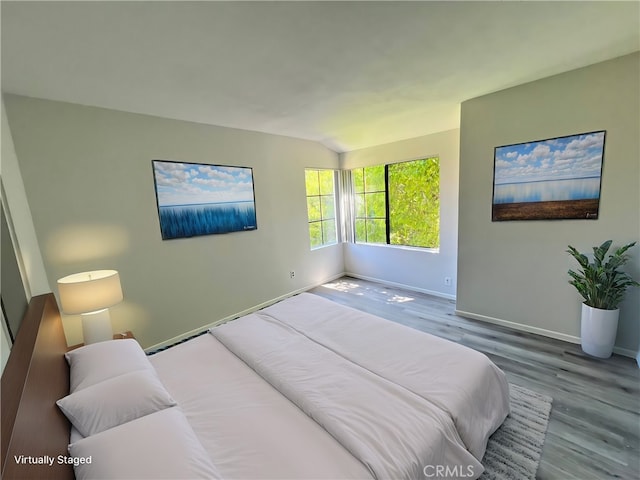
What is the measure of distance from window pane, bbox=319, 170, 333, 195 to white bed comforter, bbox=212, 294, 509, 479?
3.07 meters

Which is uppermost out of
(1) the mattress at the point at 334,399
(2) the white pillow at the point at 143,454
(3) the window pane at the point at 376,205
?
(3) the window pane at the point at 376,205

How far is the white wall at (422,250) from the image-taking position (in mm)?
3627

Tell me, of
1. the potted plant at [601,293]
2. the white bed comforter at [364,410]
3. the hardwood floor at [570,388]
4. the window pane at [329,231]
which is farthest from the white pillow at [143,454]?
the window pane at [329,231]

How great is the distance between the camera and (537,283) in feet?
8.82

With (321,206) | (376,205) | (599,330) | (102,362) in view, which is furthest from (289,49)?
(599,330)

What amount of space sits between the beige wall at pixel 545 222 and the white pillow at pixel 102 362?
3237 millimetres

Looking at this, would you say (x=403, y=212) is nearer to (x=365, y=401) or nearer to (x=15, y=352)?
(x=365, y=401)

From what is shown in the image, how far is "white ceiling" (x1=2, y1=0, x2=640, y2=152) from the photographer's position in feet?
4.58

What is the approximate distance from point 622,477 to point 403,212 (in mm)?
3380

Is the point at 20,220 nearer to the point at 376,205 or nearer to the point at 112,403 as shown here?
the point at 112,403

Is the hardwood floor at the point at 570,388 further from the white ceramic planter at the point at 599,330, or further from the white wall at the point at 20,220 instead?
the white wall at the point at 20,220

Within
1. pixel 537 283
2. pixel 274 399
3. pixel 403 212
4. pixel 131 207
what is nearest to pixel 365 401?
pixel 274 399

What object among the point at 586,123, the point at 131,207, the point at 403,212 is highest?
the point at 586,123

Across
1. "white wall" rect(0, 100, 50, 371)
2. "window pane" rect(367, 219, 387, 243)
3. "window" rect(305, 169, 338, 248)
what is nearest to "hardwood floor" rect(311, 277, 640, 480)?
"window pane" rect(367, 219, 387, 243)
